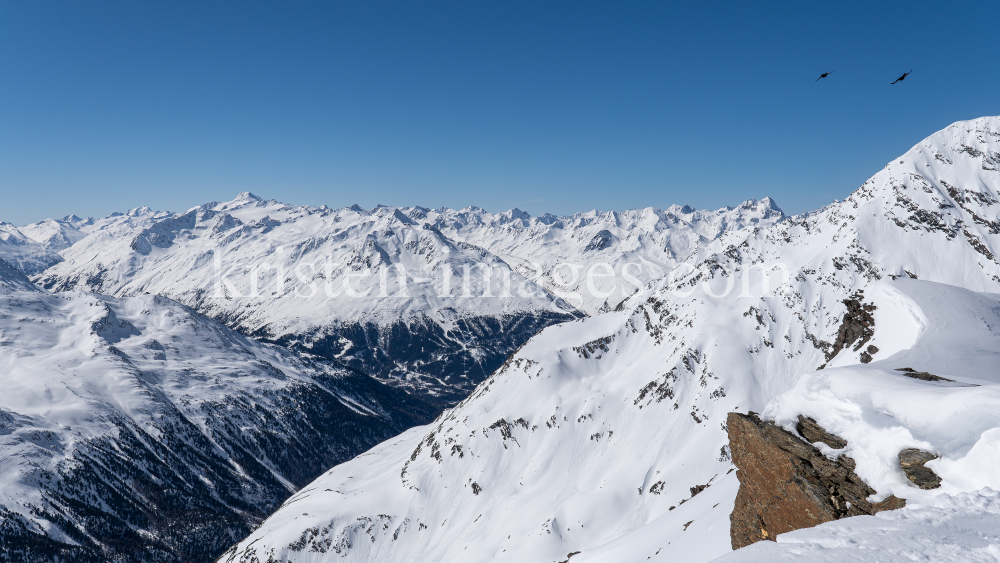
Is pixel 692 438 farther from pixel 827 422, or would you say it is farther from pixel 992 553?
pixel 992 553

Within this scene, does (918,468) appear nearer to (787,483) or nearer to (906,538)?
(787,483)

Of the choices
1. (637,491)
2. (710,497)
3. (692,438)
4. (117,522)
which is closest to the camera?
(710,497)

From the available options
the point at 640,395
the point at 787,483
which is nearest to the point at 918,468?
the point at 787,483

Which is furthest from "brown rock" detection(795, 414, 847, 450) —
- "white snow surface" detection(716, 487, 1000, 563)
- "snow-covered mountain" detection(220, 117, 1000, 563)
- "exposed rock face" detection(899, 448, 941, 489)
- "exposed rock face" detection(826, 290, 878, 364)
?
"snow-covered mountain" detection(220, 117, 1000, 563)

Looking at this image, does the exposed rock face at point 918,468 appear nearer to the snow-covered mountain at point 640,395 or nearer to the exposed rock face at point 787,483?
the exposed rock face at point 787,483

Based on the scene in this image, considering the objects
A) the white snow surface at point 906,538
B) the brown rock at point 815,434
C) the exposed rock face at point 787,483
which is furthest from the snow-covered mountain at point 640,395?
the white snow surface at point 906,538

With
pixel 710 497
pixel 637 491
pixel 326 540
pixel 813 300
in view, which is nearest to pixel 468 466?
pixel 326 540

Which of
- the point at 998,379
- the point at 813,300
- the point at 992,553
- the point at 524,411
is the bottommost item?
the point at 524,411

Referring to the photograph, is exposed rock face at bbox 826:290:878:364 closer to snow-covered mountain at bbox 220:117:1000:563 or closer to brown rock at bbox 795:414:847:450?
snow-covered mountain at bbox 220:117:1000:563
